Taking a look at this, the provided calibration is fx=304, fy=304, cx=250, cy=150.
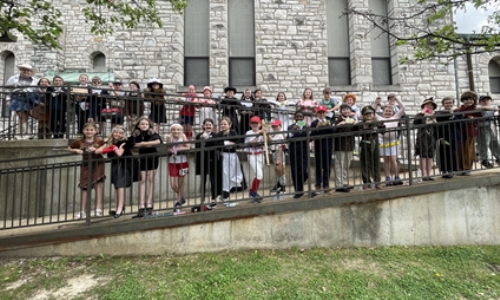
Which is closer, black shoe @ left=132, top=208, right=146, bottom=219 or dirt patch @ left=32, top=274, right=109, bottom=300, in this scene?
dirt patch @ left=32, top=274, right=109, bottom=300

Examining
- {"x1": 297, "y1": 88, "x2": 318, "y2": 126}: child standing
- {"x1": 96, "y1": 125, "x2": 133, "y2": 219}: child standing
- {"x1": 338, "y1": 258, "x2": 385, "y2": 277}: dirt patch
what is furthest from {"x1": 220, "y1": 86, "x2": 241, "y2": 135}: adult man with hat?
{"x1": 338, "y1": 258, "x2": 385, "y2": 277}: dirt patch

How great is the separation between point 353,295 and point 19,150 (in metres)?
6.62

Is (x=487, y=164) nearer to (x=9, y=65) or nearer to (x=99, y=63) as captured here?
(x=99, y=63)

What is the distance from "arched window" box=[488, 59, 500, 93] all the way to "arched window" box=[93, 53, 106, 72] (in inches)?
691

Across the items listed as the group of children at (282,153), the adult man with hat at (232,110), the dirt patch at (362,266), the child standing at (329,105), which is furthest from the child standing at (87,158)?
the child standing at (329,105)

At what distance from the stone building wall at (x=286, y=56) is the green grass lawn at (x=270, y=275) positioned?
268 inches

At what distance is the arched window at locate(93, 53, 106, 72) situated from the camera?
13781 millimetres

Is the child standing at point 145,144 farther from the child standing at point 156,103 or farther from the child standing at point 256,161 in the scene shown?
the child standing at point 156,103

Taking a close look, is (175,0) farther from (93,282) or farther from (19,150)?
(93,282)

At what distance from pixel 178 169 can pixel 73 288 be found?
2.22 metres

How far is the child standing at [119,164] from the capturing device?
501 cm

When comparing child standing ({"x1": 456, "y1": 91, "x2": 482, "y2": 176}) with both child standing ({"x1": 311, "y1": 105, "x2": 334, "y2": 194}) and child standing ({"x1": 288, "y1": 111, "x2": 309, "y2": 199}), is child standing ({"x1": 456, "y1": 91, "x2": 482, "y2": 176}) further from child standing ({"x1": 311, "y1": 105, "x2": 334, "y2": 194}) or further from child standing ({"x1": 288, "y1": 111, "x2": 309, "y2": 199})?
child standing ({"x1": 288, "y1": 111, "x2": 309, "y2": 199})

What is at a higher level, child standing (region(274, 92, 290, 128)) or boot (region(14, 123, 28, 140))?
child standing (region(274, 92, 290, 128))

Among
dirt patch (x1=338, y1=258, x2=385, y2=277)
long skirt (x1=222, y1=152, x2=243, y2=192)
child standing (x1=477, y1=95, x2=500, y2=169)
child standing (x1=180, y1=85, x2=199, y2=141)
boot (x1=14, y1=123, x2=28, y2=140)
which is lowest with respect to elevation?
dirt patch (x1=338, y1=258, x2=385, y2=277)
